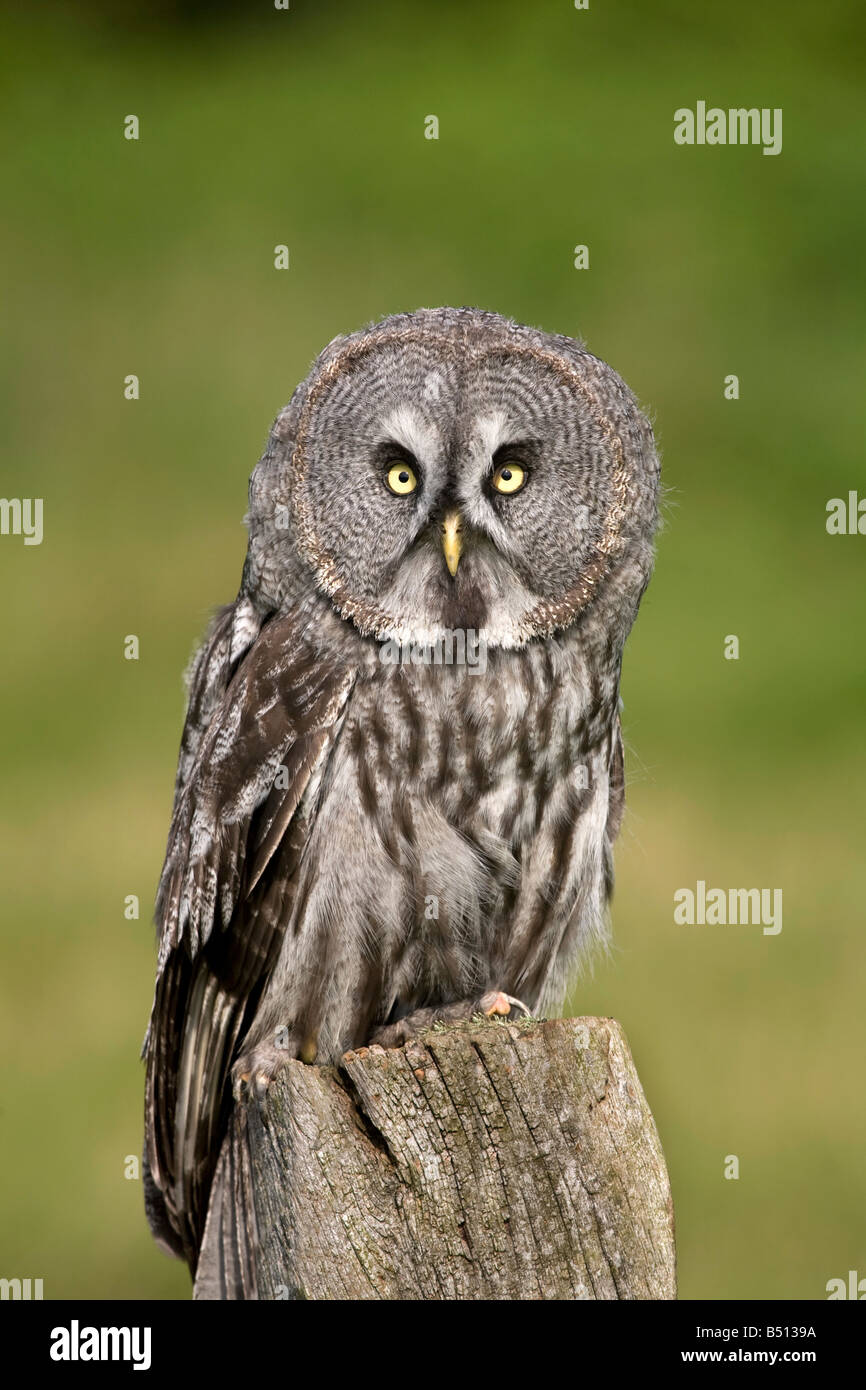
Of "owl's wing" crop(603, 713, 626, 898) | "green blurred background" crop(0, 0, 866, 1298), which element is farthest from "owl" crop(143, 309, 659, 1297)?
"green blurred background" crop(0, 0, 866, 1298)

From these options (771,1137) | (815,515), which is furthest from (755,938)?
(815,515)

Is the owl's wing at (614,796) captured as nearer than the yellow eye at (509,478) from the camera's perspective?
No

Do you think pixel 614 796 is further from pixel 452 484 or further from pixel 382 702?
pixel 452 484

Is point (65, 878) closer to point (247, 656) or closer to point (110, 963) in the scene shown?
point (110, 963)

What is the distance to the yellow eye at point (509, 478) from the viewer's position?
3322mm

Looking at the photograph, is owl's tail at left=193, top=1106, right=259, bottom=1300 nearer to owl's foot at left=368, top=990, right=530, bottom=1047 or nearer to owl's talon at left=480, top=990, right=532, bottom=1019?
owl's foot at left=368, top=990, right=530, bottom=1047

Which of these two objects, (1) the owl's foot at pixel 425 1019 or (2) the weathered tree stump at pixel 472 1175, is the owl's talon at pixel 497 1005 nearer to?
(1) the owl's foot at pixel 425 1019

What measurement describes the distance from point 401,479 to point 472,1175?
1.46m

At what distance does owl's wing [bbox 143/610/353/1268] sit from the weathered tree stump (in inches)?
38.4

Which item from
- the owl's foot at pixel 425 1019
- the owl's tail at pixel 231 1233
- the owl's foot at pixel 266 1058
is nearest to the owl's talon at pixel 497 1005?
the owl's foot at pixel 425 1019

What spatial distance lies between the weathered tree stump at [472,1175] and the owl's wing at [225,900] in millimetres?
976

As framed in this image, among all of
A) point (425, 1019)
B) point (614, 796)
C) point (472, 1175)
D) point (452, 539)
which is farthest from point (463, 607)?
point (472, 1175)

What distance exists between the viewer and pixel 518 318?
30.7ft

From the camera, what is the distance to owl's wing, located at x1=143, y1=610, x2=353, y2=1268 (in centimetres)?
332
